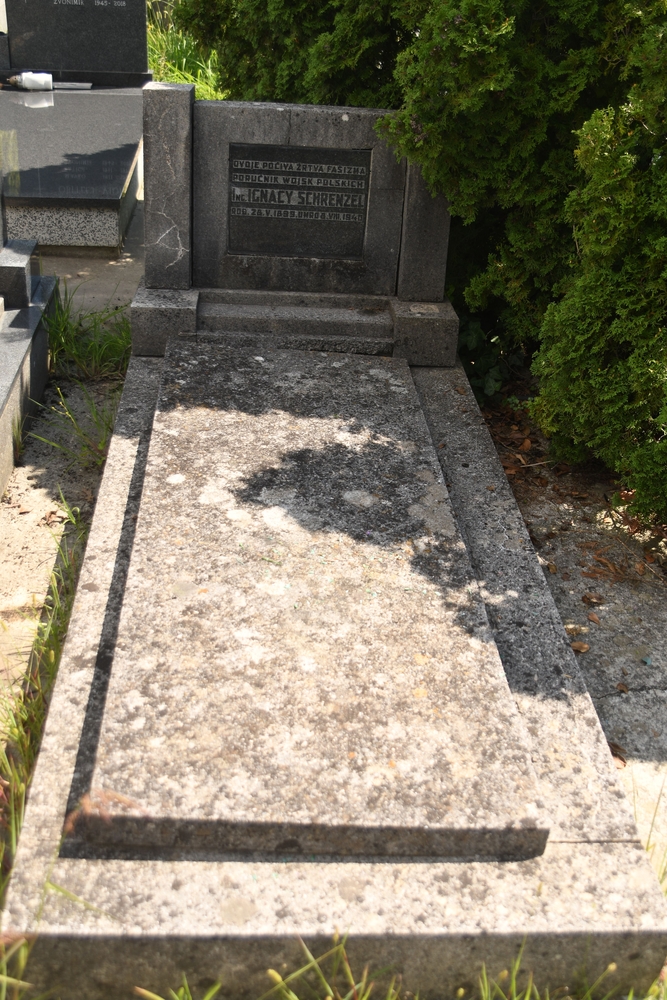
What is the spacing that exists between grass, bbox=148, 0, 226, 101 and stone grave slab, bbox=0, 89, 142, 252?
3.03 feet

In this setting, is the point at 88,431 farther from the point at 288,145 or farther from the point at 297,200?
the point at 288,145

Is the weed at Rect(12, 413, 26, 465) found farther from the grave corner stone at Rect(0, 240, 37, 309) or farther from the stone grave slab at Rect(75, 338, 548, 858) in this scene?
the stone grave slab at Rect(75, 338, 548, 858)

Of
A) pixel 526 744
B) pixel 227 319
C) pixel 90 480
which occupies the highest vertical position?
pixel 227 319

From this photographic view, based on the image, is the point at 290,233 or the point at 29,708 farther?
the point at 290,233

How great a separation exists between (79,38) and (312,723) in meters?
8.13

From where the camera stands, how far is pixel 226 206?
4562 mm

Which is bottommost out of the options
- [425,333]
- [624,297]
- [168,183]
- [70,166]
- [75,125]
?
[425,333]

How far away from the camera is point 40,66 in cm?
880

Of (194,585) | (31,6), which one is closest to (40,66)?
(31,6)

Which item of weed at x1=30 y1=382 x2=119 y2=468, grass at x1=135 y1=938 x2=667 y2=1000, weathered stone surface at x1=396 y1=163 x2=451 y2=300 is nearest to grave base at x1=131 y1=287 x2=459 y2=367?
weathered stone surface at x1=396 y1=163 x2=451 y2=300

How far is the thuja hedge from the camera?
3.59 m

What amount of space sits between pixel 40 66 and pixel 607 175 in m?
6.89

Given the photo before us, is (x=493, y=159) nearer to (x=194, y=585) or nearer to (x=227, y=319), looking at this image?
(x=227, y=319)

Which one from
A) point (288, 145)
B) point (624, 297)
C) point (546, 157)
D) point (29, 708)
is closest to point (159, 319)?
point (288, 145)
